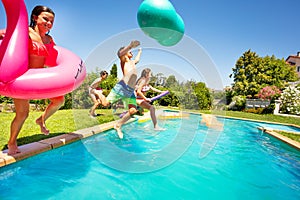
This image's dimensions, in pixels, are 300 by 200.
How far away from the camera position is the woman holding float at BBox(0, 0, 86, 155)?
229 cm

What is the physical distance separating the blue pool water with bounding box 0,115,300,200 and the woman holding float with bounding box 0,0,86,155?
0.73 meters

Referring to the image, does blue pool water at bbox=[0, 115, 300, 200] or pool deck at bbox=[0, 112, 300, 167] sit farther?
pool deck at bbox=[0, 112, 300, 167]

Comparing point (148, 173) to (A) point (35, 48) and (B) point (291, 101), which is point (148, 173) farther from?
(B) point (291, 101)

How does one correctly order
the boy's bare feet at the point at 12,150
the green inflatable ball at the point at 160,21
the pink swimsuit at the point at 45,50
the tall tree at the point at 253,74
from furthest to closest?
the tall tree at the point at 253,74
the green inflatable ball at the point at 160,21
the boy's bare feet at the point at 12,150
the pink swimsuit at the point at 45,50

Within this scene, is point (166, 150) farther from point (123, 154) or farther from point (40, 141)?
point (40, 141)

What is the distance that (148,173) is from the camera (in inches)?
122

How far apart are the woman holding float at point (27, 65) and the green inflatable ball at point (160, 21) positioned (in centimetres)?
161

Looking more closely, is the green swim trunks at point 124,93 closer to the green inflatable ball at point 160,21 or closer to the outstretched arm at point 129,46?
the outstretched arm at point 129,46

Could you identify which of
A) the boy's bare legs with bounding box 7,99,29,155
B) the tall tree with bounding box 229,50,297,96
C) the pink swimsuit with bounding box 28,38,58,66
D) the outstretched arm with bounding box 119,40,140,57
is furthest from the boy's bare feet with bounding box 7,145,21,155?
the tall tree with bounding box 229,50,297,96

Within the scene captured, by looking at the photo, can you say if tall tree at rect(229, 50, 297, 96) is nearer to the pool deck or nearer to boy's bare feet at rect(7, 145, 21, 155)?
the pool deck

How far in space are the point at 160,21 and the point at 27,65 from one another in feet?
7.65

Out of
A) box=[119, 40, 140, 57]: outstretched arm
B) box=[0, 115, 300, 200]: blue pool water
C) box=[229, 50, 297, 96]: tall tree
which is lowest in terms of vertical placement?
box=[0, 115, 300, 200]: blue pool water

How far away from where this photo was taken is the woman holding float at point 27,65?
229cm

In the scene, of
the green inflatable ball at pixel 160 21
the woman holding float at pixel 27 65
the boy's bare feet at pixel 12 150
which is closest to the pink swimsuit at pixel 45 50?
the woman holding float at pixel 27 65
